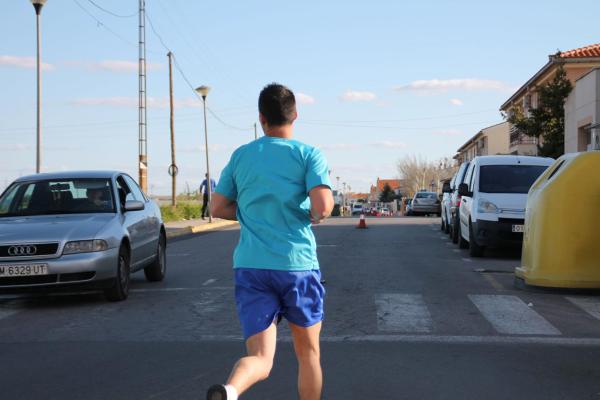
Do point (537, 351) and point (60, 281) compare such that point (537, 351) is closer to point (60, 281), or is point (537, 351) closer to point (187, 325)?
point (187, 325)

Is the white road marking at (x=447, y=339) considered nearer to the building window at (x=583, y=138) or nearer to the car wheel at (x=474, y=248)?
the car wheel at (x=474, y=248)

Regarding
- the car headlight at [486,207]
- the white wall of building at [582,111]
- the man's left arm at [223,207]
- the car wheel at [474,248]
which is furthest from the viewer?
the white wall of building at [582,111]

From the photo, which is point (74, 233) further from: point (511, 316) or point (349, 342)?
point (511, 316)

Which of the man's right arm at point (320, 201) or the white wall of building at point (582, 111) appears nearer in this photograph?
the man's right arm at point (320, 201)

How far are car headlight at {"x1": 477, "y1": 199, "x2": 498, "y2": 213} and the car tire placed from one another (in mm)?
7096

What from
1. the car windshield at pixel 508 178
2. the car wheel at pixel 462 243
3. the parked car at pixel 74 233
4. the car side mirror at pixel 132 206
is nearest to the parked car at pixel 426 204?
the car wheel at pixel 462 243

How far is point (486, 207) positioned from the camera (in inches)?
584

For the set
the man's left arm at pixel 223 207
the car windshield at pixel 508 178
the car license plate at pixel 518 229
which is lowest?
the car license plate at pixel 518 229

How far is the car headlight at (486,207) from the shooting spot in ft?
48.3

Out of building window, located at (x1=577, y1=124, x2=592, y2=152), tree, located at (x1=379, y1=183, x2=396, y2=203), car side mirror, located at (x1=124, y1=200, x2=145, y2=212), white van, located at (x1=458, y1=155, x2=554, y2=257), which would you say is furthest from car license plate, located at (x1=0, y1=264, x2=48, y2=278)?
tree, located at (x1=379, y1=183, x2=396, y2=203)

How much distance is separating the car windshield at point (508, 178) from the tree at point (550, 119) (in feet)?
68.4

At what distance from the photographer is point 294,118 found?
4.08m

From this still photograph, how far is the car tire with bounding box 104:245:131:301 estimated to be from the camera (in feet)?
31.6

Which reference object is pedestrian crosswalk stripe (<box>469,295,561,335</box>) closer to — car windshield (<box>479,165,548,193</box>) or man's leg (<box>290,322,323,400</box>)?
man's leg (<box>290,322,323,400</box>)
